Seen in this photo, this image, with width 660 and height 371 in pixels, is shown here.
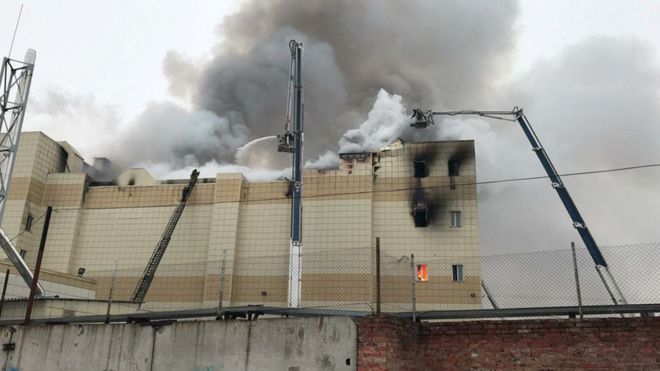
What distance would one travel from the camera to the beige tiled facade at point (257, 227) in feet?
113

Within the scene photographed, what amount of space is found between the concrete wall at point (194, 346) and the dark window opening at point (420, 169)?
26397 mm

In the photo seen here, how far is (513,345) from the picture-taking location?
433 inches

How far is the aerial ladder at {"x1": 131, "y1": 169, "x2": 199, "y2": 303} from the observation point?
32.9m

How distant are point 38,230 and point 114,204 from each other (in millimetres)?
5371

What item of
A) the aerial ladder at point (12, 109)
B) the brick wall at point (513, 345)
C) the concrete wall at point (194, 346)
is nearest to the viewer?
the brick wall at point (513, 345)

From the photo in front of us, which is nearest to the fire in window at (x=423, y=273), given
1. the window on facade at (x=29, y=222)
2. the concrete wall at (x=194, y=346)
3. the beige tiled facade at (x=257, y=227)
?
the beige tiled facade at (x=257, y=227)

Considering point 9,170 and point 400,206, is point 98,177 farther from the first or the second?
point 400,206

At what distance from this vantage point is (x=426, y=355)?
1160 cm

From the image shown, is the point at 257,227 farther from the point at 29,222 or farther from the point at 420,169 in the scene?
the point at 29,222

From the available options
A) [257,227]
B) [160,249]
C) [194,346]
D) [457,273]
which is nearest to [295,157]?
[257,227]

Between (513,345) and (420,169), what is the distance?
26425 millimetres

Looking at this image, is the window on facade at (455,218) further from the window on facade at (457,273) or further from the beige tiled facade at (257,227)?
the window on facade at (457,273)

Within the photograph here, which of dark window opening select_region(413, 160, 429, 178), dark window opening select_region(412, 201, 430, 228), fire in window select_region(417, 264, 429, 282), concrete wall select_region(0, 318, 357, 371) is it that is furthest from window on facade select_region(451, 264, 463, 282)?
concrete wall select_region(0, 318, 357, 371)

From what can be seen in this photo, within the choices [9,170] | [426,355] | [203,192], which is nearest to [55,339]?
[426,355]
